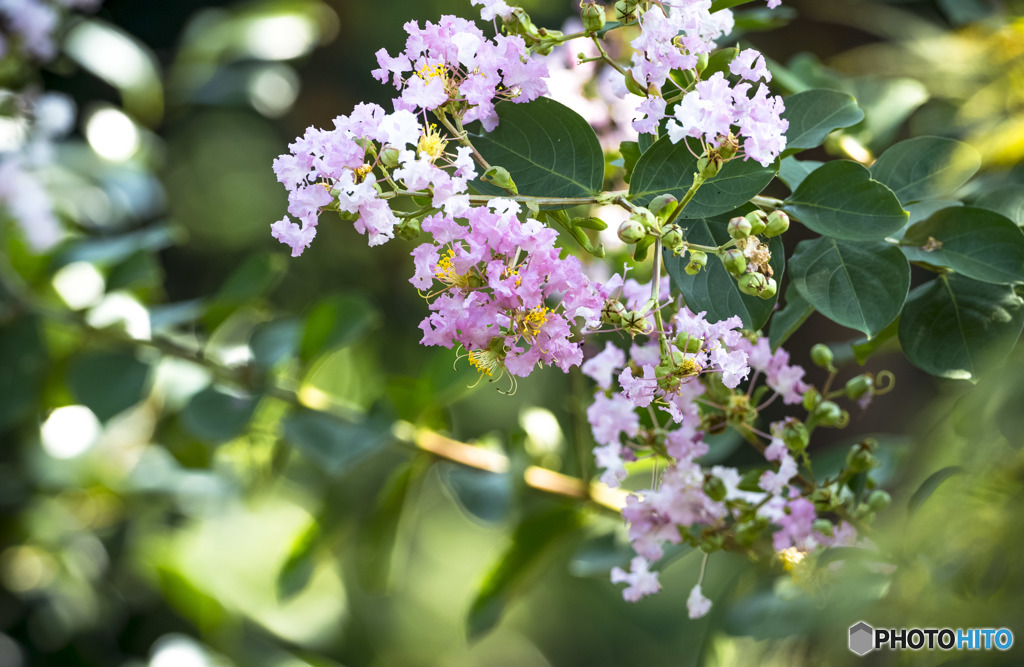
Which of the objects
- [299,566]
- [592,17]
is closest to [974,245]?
[592,17]

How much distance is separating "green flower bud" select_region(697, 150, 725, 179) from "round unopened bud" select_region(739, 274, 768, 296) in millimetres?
51

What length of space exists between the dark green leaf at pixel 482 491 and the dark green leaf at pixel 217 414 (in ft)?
0.68

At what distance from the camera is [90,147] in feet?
3.80

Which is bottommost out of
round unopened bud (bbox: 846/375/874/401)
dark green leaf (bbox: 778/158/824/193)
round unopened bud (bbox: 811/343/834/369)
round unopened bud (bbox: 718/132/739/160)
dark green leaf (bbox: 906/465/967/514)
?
dark green leaf (bbox: 906/465/967/514)

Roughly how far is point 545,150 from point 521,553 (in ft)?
1.39

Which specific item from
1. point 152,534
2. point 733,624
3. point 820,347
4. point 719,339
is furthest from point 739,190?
point 152,534

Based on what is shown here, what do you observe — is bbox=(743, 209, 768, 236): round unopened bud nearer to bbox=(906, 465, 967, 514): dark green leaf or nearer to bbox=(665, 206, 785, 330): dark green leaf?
bbox=(665, 206, 785, 330): dark green leaf

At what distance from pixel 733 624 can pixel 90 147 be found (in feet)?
3.54

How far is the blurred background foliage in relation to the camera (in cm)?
52

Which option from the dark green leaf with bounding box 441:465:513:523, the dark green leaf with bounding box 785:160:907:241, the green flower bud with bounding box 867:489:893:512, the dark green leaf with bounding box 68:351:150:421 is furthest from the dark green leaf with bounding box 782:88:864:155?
the dark green leaf with bounding box 68:351:150:421

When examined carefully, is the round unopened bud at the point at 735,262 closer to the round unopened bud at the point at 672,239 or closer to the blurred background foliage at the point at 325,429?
the round unopened bud at the point at 672,239

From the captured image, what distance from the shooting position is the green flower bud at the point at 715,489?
483mm

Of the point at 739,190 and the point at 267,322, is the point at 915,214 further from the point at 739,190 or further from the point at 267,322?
the point at 267,322

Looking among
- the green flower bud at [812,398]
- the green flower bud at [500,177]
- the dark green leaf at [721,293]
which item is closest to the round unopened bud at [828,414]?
the green flower bud at [812,398]
